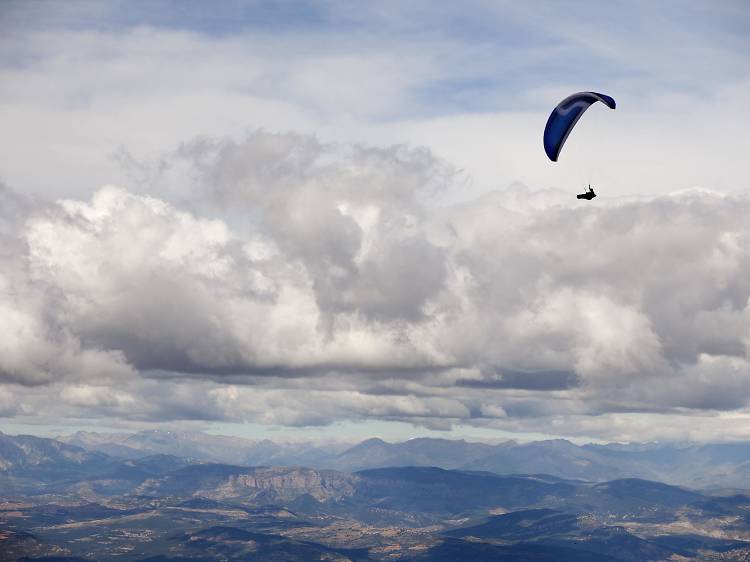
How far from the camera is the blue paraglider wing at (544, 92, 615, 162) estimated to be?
533 ft

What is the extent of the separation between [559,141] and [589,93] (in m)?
14.3

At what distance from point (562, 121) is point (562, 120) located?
22cm

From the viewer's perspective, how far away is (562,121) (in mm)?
167625

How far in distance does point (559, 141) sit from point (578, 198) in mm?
23782

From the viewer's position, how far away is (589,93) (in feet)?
515

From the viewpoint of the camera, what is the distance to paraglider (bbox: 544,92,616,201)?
6368 inches

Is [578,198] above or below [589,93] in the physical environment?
below

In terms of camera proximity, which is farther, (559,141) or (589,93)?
(559,141)

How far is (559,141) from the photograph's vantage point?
16912cm

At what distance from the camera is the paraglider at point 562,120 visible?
16175cm

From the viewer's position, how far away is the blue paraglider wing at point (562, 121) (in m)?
162

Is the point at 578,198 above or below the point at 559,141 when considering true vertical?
below

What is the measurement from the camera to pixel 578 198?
490 ft

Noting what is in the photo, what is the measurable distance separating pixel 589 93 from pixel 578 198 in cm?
2204
